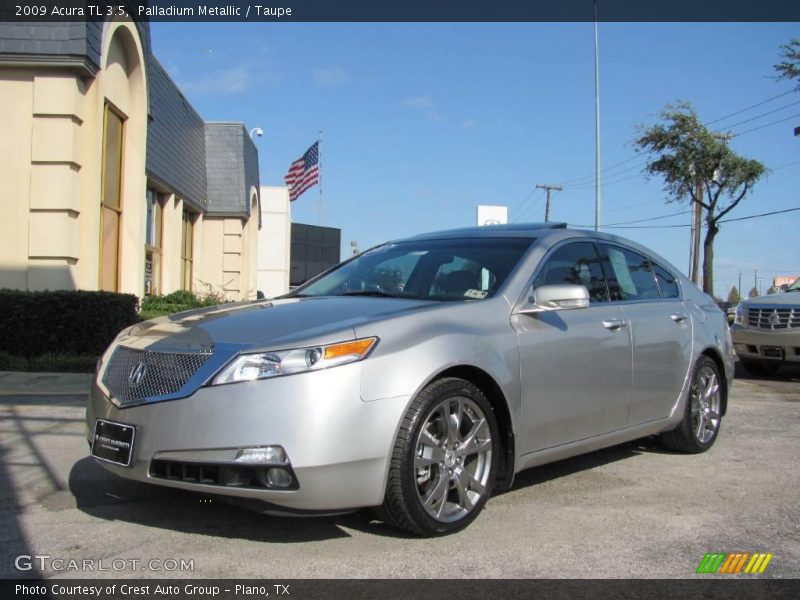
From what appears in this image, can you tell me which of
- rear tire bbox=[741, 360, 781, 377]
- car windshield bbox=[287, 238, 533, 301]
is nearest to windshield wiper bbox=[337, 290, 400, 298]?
car windshield bbox=[287, 238, 533, 301]

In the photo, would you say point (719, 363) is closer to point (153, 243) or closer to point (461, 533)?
point (461, 533)

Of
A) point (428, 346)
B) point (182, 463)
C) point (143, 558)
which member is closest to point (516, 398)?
point (428, 346)

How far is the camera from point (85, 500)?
13.9 feet

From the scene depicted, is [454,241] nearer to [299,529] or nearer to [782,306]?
[299,529]

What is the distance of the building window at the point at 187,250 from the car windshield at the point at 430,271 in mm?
15664

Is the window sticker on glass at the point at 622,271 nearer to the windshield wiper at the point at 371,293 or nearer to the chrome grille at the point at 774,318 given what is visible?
the windshield wiper at the point at 371,293

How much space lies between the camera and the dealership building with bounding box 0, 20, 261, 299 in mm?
10492

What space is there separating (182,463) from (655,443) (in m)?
4.13

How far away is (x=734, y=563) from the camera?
3.45m

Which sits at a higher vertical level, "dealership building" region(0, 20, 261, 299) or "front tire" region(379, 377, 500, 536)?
"dealership building" region(0, 20, 261, 299)

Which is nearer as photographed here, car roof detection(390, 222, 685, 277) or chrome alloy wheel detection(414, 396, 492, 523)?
chrome alloy wheel detection(414, 396, 492, 523)

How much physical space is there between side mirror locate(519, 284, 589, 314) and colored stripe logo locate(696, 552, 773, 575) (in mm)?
1436

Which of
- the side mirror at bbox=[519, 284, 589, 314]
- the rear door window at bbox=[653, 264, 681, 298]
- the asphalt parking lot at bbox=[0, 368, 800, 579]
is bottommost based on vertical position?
the asphalt parking lot at bbox=[0, 368, 800, 579]

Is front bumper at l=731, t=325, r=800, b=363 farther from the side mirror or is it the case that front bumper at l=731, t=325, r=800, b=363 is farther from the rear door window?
the side mirror
